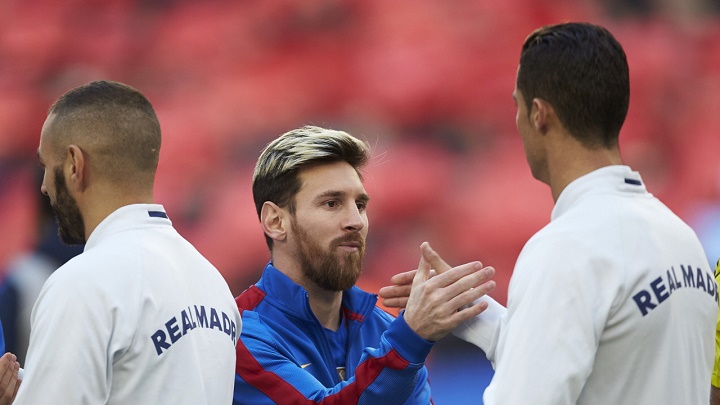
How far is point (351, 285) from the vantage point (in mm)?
3260

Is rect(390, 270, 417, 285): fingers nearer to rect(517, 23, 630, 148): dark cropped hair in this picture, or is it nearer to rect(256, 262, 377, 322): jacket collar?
rect(256, 262, 377, 322): jacket collar

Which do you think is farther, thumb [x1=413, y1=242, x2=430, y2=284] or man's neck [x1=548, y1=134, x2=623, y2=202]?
thumb [x1=413, y1=242, x2=430, y2=284]

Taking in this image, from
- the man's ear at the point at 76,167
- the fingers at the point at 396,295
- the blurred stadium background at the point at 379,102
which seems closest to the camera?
the man's ear at the point at 76,167

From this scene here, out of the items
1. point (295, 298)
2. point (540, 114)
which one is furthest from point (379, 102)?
point (540, 114)

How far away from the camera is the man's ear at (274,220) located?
3.34m

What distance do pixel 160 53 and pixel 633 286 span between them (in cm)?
421

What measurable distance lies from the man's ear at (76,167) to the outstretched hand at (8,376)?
59 centimetres

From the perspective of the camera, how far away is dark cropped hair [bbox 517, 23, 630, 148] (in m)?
2.13

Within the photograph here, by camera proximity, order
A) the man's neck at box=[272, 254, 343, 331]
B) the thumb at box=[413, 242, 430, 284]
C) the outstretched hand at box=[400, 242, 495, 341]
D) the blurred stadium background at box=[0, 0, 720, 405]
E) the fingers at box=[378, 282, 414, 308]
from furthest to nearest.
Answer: the blurred stadium background at box=[0, 0, 720, 405], the man's neck at box=[272, 254, 343, 331], the fingers at box=[378, 282, 414, 308], the thumb at box=[413, 242, 430, 284], the outstretched hand at box=[400, 242, 495, 341]

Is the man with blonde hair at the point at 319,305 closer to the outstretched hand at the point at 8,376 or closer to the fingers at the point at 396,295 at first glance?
the fingers at the point at 396,295

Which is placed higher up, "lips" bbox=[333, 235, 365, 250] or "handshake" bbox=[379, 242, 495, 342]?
"lips" bbox=[333, 235, 365, 250]

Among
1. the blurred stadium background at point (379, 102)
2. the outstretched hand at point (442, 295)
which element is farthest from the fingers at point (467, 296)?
the blurred stadium background at point (379, 102)

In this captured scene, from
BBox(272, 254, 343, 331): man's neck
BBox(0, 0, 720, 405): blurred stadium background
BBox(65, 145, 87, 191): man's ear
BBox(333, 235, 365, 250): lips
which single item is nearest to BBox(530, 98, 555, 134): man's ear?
BBox(65, 145, 87, 191): man's ear

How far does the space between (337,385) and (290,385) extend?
0.14m
